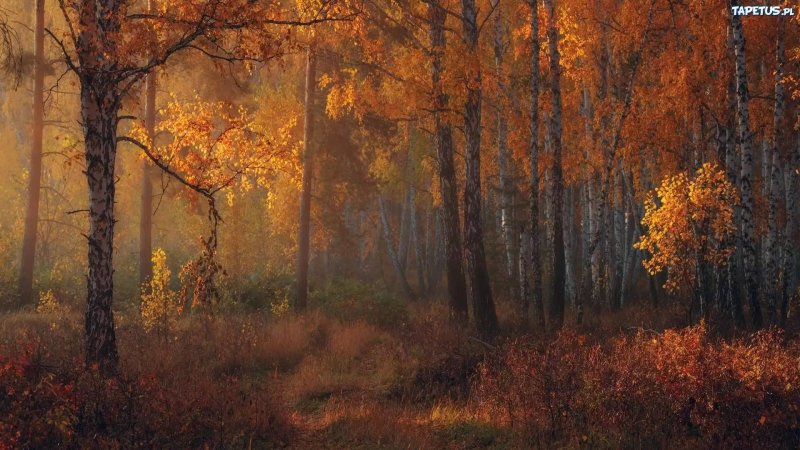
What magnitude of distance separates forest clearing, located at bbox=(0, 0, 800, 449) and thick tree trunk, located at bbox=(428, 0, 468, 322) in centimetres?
6

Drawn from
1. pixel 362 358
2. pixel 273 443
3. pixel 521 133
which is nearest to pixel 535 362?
pixel 273 443

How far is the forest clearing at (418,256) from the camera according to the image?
6867 millimetres

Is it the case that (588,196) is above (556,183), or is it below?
above

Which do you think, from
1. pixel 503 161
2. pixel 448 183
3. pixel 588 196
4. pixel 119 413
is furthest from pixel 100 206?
pixel 588 196

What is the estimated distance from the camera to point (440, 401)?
8.61 meters

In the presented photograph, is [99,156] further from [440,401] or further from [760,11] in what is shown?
[760,11]

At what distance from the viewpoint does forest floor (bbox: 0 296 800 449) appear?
6.27 meters

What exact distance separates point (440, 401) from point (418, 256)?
62.6 feet

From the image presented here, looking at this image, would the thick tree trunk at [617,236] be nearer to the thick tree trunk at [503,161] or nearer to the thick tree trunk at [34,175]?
the thick tree trunk at [503,161]

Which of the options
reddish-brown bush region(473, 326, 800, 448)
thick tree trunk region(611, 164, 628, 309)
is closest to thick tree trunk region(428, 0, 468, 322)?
reddish-brown bush region(473, 326, 800, 448)

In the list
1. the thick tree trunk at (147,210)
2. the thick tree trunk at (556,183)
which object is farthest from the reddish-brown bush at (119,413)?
the thick tree trunk at (147,210)

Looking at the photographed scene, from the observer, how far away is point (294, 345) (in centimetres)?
1244

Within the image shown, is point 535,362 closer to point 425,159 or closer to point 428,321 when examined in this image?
point 428,321

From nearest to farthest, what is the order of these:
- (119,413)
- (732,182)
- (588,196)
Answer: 1. (119,413)
2. (732,182)
3. (588,196)
